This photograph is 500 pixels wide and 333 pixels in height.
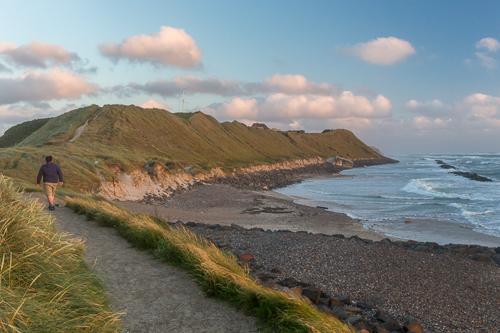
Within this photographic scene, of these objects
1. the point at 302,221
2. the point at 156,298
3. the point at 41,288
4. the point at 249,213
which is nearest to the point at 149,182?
the point at 249,213

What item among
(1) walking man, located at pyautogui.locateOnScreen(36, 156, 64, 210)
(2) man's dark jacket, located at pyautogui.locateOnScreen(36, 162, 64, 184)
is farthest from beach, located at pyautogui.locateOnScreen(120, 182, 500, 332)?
(2) man's dark jacket, located at pyautogui.locateOnScreen(36, 162, 64, 184)

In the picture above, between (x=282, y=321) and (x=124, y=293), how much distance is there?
2.80m

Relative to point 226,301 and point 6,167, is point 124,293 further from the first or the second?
point 6,167

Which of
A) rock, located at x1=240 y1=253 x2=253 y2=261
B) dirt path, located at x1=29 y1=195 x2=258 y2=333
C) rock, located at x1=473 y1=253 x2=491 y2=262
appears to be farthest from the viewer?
rock, located at x1=473 y1=253 x2=491 y2=262

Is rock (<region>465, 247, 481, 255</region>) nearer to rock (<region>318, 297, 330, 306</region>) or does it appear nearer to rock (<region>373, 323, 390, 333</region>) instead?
rock (<region>318, 297, 330, 306</region>)

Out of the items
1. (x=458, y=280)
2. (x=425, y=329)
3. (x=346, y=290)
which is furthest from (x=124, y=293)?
(x=458, y=280)

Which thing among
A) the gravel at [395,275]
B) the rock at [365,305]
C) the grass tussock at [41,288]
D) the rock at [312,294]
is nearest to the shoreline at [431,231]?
the gravel at [395,275]

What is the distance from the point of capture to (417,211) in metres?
24.2

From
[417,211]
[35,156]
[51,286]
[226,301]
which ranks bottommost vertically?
[417,211]

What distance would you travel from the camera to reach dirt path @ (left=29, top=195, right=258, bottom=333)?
4258 mm

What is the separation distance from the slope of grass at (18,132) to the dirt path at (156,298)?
77.8 m

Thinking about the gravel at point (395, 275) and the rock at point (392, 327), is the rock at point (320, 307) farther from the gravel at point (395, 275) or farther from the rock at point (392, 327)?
the gravel at point (395, 275)

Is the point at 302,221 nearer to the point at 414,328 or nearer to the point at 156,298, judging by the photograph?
the point at 414,328

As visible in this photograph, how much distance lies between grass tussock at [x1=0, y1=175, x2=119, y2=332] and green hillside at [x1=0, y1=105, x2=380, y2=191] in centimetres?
1988
